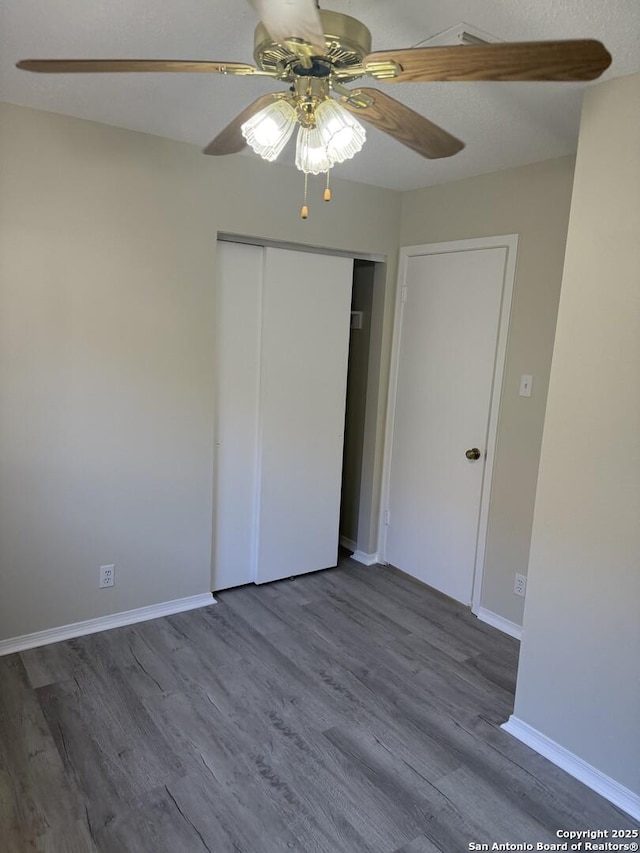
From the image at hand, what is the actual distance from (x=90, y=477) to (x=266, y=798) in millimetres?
1580

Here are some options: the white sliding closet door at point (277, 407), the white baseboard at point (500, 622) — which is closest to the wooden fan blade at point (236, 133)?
the white sliding closet door at point (277, 407)

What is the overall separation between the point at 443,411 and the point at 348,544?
1280 mm

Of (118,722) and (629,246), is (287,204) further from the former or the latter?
(118,722)

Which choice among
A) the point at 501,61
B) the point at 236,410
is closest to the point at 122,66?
the point at 501,61

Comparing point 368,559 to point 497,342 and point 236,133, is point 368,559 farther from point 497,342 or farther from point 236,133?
point 236,133

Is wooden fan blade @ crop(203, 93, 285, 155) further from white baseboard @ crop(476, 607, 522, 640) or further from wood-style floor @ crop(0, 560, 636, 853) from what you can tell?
white baseboard @ crop(476, 607, 522, 640)

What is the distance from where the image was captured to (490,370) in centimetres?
307

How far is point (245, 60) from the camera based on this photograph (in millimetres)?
1860

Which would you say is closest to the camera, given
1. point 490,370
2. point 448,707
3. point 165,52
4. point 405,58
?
point 405,58

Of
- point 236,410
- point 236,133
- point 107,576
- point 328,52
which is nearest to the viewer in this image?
point 328,52

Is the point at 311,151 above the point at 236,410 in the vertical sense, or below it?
above

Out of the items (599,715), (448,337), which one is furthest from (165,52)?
(599,715)

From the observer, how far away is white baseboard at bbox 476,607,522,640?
2998mm

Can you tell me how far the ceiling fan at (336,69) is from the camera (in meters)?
1.02
